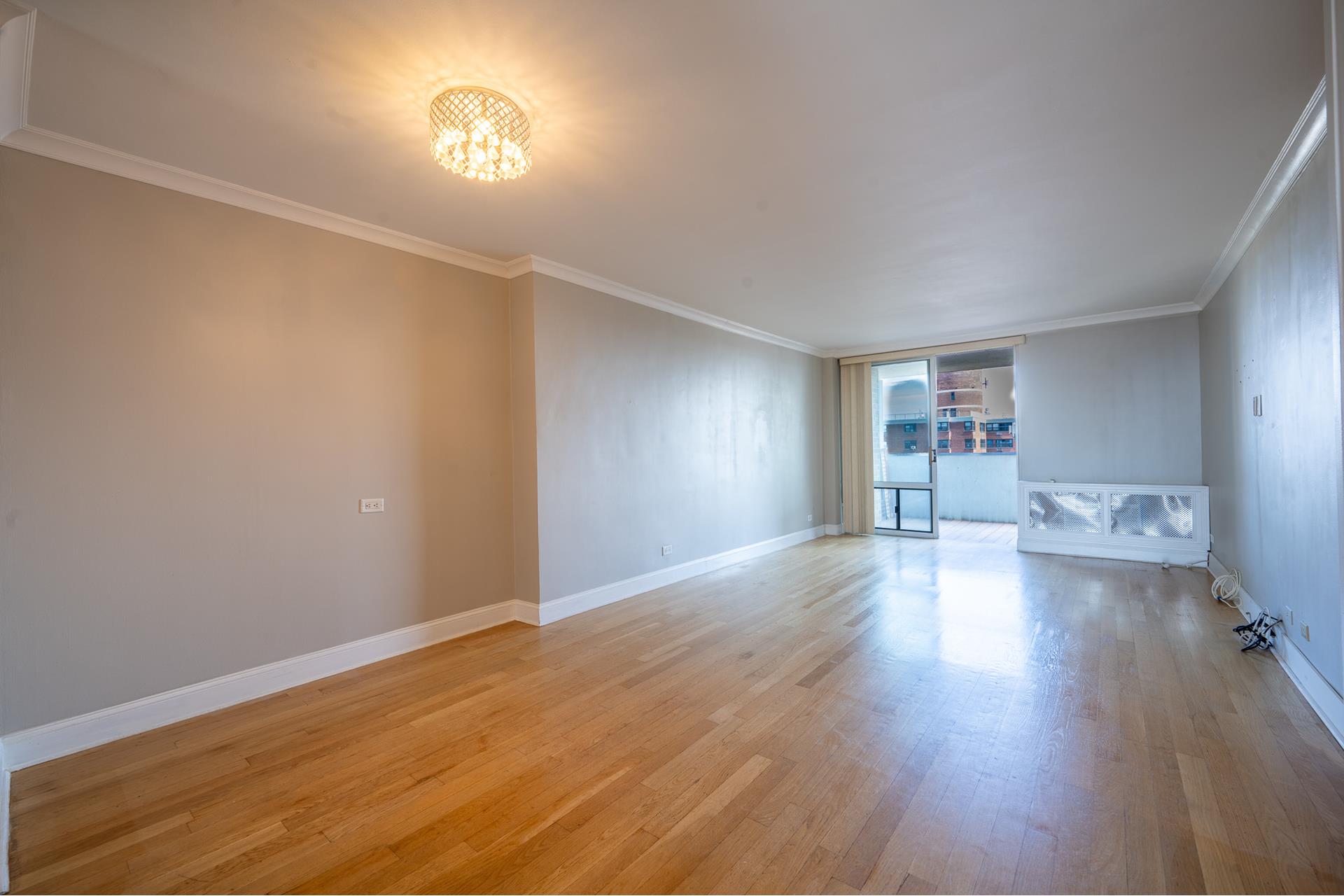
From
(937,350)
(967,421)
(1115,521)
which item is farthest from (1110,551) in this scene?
(967,421)

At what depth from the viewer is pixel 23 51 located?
6.34 feet

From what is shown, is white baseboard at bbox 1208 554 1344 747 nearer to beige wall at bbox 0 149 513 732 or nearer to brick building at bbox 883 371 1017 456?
beige wall at bbox 0 149 513 732

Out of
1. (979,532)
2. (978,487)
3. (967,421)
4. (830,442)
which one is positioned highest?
(967,421)

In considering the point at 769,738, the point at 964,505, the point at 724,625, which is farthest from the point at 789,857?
the point at 964,505

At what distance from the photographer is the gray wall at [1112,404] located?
5.76 metres

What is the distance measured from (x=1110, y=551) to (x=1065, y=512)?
570 mm

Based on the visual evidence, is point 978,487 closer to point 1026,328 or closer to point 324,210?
point 1026,328

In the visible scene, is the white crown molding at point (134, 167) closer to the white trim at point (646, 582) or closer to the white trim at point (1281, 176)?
the white trim at point (646, 582)

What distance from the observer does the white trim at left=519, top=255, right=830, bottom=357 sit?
4.18 meters

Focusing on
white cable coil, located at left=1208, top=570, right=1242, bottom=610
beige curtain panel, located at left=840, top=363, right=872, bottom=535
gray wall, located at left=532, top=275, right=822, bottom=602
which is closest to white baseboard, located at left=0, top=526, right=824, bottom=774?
gray wall, located at left=532, top=275, right=822, bottom=602

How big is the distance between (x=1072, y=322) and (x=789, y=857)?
22.0 feet

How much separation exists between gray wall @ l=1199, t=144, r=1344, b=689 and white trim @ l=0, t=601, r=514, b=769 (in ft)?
14.9

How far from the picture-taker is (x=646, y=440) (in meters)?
5.09

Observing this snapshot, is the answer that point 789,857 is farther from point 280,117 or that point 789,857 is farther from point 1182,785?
point 280,117
